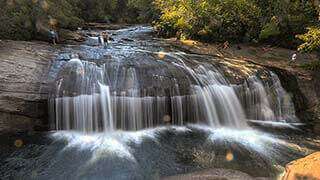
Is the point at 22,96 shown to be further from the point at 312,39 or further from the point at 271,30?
the point at 271,30

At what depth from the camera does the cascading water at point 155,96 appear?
12.7 meters

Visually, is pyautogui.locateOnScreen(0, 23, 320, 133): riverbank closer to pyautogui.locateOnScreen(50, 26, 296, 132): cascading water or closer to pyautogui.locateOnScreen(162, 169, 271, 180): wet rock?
pyautogui.locateOnScreen(50, 26, 296, 132): cascading water

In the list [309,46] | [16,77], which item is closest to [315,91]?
[309,46]

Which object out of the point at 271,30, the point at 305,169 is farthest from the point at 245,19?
the point at 305,169

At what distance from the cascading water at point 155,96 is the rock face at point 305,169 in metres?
5.91

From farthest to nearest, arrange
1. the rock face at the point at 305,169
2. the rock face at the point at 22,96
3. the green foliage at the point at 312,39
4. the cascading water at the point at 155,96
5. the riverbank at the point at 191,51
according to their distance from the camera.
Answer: the green foliage at the point at 312,39, the cascading water at the point at 155,96, the riverbank at the point at 191,51, the rock face at the point at 22,96, the rock face at the point at 305,169

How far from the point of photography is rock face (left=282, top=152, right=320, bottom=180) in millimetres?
7139

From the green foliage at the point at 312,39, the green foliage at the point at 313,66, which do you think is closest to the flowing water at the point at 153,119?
the green foliage at the point at 313,66

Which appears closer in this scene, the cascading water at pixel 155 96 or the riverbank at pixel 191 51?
the riverbank at pixel 191 51

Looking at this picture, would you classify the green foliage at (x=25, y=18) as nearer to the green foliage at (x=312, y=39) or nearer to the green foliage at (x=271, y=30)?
the green foliage at (x=271, y=30)

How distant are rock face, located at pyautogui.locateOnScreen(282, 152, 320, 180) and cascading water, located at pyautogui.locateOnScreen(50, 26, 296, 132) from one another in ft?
19.4

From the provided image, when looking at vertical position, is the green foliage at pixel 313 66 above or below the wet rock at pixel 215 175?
above

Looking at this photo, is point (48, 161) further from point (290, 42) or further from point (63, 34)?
point (290, 42)

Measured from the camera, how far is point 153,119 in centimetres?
1330
